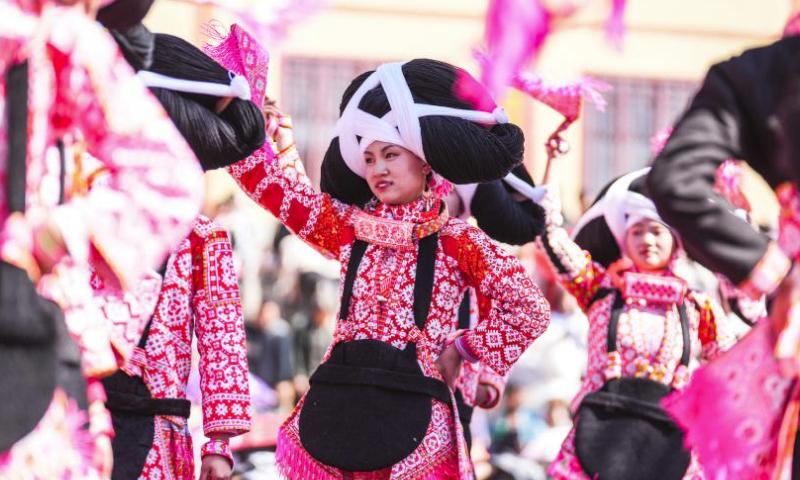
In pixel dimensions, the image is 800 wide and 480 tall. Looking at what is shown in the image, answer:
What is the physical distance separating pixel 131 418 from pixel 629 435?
2.07 meters

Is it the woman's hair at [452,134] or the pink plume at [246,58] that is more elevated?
the pink plume at [246,58]

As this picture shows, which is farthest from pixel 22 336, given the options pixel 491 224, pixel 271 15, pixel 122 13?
pixel 491 224

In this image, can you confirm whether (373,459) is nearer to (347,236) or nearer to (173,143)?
(347,236)

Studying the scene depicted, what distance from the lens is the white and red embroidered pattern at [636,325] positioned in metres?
5.74

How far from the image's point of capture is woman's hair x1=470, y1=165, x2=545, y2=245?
18.6ft

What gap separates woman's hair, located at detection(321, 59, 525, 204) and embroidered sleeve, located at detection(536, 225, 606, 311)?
108cm

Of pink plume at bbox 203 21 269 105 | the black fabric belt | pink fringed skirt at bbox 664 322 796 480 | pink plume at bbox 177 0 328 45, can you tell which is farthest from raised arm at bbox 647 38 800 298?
pink plume at bbox 203 21 269 105

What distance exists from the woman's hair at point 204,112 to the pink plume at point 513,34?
835mm

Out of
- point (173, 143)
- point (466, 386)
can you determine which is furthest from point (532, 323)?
point (173, 143)

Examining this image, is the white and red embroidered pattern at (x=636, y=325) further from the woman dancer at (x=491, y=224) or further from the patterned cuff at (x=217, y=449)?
the patterned cuff at (x=217, y=449)

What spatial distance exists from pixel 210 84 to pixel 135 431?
1.00 meters

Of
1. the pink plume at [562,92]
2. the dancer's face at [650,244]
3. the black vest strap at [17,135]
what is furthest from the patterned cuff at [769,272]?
the dancer's face at [650,244]

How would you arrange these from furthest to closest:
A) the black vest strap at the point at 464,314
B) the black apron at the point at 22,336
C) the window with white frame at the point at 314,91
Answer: the window with white frame at the point at 314,91 < the black vest strap at the point at 464,314 < the black apron at the point at 22,336

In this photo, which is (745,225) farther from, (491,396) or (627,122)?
(627,122)
